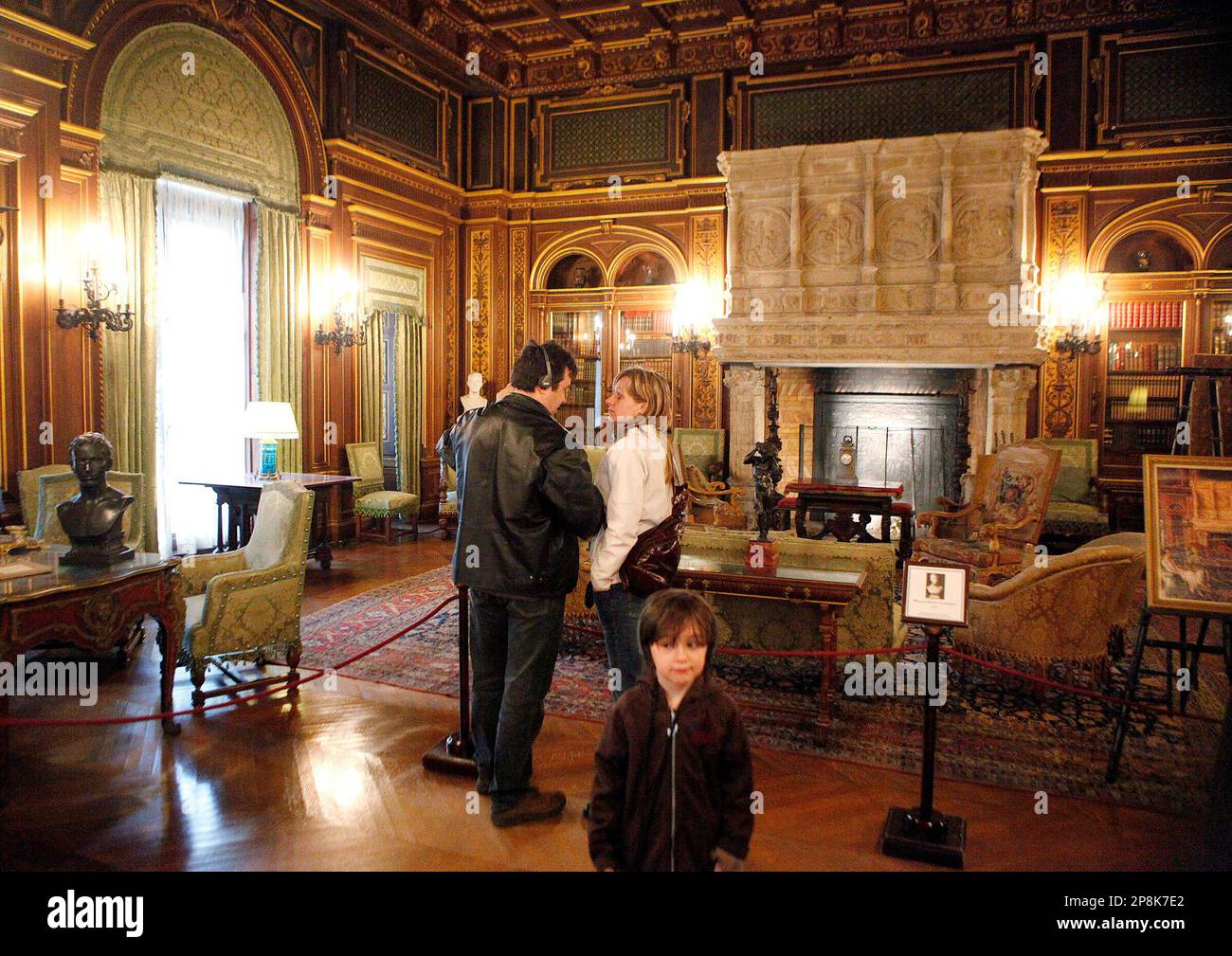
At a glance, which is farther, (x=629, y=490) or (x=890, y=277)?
(x=890, y=277)

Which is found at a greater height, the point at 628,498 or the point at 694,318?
the point at 694,318

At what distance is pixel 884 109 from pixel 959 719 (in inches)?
291

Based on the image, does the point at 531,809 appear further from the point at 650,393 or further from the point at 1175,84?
the point at 1175,84

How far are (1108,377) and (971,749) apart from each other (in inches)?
266

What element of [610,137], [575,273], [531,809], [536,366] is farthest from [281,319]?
[531,809]

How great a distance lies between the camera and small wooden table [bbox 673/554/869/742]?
3.87m

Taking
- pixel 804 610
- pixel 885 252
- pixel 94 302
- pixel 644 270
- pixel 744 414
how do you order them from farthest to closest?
pixel 644 270, pixel 744 414, pixel 885 252, pixel 94 302, pixel 804 610

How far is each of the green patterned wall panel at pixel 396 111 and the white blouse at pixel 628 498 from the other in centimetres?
719

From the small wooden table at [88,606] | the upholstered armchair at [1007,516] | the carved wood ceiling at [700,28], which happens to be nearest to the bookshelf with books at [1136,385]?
the carved wood ceiling at [700,28]

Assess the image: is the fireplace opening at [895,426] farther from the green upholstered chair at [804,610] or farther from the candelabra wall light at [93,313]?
the candelabra wall light at [93,313]

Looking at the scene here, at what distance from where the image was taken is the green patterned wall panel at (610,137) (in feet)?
32.8

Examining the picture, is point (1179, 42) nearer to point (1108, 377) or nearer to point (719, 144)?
point (1108, 377)

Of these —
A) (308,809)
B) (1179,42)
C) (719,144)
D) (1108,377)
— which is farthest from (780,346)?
(308,809)

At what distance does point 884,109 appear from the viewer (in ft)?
30.1
